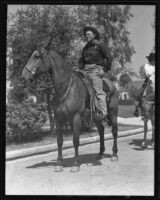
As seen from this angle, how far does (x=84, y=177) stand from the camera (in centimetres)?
770

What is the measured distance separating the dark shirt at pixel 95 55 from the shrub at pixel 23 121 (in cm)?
309

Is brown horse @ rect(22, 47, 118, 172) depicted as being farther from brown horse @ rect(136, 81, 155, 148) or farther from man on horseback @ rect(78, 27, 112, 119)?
brown horse @ rect(136, 81, 155, 148)

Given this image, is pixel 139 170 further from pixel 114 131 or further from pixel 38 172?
pixel 38 172

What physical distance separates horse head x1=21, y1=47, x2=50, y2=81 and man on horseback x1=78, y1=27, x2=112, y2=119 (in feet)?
3.59

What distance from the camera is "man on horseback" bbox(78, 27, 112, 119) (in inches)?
330

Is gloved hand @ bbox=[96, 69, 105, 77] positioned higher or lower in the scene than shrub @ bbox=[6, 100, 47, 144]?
higher

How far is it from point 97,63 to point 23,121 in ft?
11.2

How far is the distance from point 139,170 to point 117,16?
3.51m

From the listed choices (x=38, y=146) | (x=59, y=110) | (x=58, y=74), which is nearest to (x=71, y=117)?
(x=59, y=110)

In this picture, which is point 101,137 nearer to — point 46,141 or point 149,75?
point 149,75

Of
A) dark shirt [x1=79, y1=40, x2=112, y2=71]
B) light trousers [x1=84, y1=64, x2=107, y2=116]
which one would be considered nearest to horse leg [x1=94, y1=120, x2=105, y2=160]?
light trousers [x1=84, y1=64, x2=107, y2=116]

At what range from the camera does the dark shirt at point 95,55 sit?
8.38m

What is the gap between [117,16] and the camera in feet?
27.3

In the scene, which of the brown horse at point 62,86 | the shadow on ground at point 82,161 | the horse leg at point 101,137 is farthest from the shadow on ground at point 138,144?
the brown horse at point 62,86
